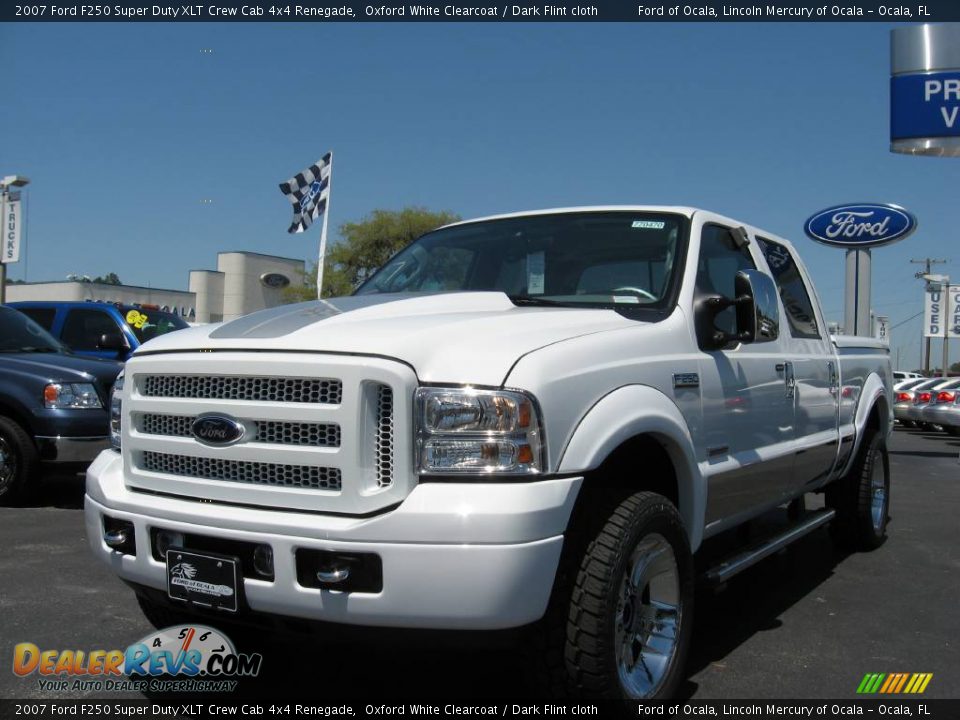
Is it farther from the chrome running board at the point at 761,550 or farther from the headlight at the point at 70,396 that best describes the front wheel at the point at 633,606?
the headlight at the point at 70,396

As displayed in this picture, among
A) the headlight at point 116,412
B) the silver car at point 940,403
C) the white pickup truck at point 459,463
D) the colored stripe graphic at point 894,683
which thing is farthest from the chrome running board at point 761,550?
the silver car at point 940,403

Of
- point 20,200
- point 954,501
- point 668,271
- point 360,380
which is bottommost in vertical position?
point 954,501

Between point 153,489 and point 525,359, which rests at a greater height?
point 525,359

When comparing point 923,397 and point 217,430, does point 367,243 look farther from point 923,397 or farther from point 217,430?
point 217,430

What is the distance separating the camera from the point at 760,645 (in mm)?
3893

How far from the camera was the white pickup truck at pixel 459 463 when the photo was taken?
2465 mm

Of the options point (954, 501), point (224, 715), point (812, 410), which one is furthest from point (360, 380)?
point (954, 501)

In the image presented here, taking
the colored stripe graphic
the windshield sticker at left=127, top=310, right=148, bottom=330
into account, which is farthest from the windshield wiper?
the windshield sticker at left=127, top=310, right=148, bottom=330

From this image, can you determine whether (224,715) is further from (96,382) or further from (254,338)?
(96,382)

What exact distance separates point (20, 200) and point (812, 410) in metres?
16.6

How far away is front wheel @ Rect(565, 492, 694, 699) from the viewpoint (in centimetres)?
261

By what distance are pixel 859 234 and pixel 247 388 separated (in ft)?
47.0

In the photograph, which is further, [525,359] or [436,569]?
[525,359]

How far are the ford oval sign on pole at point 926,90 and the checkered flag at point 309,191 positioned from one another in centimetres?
1031
